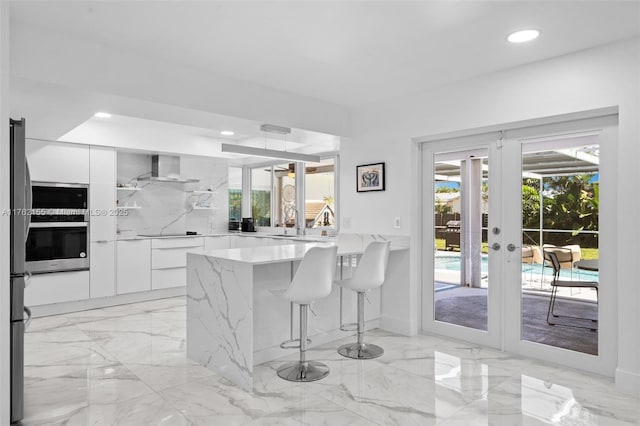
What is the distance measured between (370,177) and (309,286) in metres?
1.84

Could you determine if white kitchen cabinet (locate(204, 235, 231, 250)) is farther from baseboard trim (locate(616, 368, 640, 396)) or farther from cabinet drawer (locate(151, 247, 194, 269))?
baseboard trim (locate(616, 368, 640, 396))

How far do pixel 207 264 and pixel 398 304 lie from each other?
6.50 feet

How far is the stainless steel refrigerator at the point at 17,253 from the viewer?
2219mm

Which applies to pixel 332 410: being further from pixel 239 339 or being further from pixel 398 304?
pixel 398 304

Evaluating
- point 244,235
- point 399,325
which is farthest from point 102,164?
point 399,325

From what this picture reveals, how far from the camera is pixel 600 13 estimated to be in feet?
7.99

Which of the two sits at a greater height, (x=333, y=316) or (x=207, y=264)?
(x=207, y=264)

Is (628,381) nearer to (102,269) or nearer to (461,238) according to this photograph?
(461,238)

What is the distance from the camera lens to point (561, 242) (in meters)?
3.29

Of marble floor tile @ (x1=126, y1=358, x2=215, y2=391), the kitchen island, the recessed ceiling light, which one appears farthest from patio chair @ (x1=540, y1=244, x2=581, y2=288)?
marble floor tile @ (x1=126, y1=358, x2=215, y2=391)

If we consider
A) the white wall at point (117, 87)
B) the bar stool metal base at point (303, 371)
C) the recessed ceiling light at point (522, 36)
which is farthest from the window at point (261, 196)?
the recessed ceiling light at point (522, 36)

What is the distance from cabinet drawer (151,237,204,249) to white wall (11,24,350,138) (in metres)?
2.02

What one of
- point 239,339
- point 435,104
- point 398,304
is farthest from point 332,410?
point 435,104

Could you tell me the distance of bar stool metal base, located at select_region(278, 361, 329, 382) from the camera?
300 centimetres
